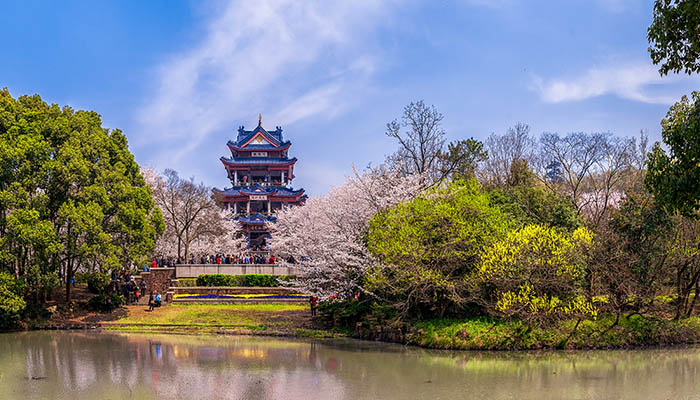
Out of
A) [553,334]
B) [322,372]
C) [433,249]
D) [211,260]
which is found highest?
[211,260]

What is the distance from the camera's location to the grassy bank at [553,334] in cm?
2369

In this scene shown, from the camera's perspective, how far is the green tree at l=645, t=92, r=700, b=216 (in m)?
12.1

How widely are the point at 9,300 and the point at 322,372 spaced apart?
55.3ft

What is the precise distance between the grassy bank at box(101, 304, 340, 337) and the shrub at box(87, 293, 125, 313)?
3.04 ft

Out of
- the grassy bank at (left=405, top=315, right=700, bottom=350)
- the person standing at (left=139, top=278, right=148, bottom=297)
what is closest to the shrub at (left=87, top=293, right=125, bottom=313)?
the person standing at (left=139, top=278, right=148, bottom=297)

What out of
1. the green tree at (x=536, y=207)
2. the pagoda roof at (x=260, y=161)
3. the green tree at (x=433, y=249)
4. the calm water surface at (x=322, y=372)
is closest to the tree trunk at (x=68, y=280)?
the calm water surface at (x=322, y=372)

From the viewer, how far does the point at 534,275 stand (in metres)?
23.9

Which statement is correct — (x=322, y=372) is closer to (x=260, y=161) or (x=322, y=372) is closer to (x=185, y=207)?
(x=185, y=207)

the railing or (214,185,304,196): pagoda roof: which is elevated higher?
(214,185,304,196): pagoda roof

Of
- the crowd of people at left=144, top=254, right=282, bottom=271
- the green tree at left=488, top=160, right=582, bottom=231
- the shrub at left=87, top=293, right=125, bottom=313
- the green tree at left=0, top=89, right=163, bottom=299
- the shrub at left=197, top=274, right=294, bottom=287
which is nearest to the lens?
the green tree at left=0, top=89, right=163, bottom=299

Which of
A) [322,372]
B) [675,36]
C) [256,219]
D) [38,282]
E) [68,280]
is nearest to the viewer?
[675,36]

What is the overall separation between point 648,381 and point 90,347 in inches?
769

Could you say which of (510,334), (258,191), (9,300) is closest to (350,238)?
(510,334)

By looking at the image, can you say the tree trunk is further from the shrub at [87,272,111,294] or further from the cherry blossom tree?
the cherry blossom tree
